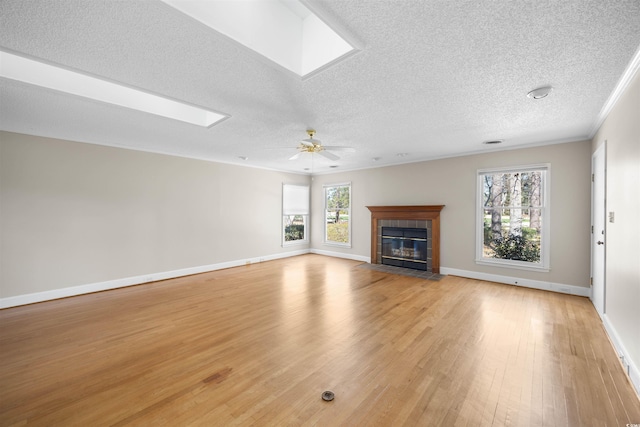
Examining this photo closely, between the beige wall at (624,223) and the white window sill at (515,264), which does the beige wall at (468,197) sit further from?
the beige wall at (624,223)

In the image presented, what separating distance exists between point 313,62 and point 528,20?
1420 millimetres

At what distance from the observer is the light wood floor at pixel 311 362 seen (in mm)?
1691

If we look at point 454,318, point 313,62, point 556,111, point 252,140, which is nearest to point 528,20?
point 313,62

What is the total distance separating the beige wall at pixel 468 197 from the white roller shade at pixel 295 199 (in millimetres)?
736

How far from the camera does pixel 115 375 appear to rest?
209 cm

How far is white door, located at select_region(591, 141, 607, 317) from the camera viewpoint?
3075 millimetres

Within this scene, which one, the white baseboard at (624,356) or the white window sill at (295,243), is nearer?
the white baseboard at (624,356)

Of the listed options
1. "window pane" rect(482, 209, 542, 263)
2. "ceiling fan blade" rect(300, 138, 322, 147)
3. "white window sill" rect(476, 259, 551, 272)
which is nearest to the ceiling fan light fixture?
"ceiling fan blade" rect(300, 138, 322, 147)

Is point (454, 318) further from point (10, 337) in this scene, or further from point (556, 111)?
point (10, 337)

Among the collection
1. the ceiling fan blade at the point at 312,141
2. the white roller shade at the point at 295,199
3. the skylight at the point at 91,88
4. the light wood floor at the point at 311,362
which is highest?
the skylight at the point at 91,88

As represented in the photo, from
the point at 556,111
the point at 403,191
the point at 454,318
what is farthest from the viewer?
the point at 403,191

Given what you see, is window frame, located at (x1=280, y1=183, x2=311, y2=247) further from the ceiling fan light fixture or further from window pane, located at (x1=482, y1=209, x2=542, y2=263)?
the ceiling fan light fixture

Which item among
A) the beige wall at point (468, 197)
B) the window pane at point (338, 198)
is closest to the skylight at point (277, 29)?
the beige wall at point (468, 197)

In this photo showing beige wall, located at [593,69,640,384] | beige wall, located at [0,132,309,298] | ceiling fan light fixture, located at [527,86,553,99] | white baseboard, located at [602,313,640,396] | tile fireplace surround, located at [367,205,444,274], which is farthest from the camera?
tile fireplace surround, located at [367,205,444,274]
